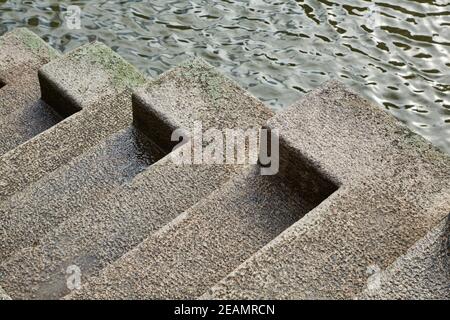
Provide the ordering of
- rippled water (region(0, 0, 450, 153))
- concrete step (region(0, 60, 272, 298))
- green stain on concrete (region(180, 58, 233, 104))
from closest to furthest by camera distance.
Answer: concrete step (region(0, 60, 272, 298)), green stain on concrete (region(180, 58, 233, 104)), rippled water (region(0, 0, 450, 153))

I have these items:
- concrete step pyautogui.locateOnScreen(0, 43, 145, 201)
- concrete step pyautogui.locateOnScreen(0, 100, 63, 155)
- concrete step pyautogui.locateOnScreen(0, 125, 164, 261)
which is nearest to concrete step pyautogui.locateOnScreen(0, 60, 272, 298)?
concrete step pyautogui.locateOnScreen(0, 125, 164, 261)

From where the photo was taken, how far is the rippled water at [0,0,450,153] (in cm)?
534

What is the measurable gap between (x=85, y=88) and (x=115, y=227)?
138 centimetres

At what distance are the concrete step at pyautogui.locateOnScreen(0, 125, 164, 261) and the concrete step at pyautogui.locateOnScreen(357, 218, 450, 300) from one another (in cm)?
158

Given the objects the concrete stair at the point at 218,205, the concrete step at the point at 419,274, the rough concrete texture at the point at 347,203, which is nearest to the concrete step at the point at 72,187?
the concrete stair at the point at 218,205

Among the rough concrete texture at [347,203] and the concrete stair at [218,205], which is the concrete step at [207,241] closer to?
the concrete stair at [218,205]

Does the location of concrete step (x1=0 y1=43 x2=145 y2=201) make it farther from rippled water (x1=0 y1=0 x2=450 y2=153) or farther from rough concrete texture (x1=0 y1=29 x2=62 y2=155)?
rippled water (x1=0 y1=0 x2=450 y2=153)

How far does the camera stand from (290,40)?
575cm

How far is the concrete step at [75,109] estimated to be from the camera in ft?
12.8

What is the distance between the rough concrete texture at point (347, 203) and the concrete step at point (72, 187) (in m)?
0.95

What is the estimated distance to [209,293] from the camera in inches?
103

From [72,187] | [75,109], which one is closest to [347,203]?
[72,187]

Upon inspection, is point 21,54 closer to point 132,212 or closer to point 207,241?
point 132,212

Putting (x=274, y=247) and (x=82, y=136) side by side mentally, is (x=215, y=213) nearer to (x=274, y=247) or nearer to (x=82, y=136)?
(x=274, y=247)
